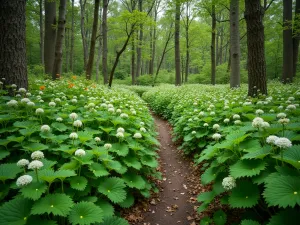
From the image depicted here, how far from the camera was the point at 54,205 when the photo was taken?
194 centimetres

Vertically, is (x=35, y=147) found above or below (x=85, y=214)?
above

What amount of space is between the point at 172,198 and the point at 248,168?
1971mm

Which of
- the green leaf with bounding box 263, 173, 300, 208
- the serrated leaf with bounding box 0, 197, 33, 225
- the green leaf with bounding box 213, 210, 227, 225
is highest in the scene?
the green leaf with bounding box 263, 173, 300, 208

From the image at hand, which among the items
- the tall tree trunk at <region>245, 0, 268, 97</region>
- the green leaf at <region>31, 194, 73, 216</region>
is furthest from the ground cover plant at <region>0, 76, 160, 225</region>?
the tall tree trunk at <region>245, 0, 268, 97</region>

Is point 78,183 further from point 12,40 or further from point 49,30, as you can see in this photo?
point 49,30

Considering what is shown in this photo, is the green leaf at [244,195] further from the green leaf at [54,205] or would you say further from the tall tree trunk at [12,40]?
the tall tree trunk at [12,40]

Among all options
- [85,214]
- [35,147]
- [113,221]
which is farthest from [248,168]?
[35,147]

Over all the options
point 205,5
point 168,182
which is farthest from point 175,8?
point 168,182

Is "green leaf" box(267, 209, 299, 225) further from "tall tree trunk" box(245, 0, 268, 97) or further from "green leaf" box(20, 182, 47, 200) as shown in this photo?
"tall tree trunk" box(245, 0, 268, 97)

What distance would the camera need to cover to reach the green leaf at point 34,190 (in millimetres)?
1888

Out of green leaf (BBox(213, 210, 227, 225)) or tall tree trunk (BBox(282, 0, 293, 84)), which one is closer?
green leaf (BBox(213, 210, 227, 225))

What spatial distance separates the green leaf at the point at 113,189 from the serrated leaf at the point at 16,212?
2.69 feet

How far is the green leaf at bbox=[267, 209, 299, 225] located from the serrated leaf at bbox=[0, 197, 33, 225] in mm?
2258

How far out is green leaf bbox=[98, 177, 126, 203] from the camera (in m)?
2.49
